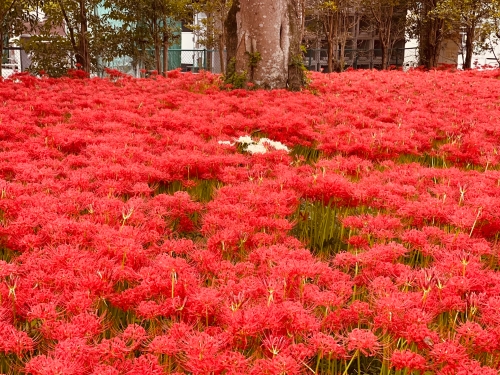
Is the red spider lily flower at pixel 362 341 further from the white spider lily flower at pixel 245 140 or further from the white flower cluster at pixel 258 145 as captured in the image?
the white spider lily flower at pixel 245 140

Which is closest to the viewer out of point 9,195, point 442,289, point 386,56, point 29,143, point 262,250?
point 442,289

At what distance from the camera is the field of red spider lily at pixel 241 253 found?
Result: 1816 millimetres

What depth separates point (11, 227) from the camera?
2.62 m

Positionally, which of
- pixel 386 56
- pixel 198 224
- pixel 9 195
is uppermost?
pixel 386 56

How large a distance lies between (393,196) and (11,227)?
227 centimetres

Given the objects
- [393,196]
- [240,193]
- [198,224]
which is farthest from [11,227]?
[393,196]

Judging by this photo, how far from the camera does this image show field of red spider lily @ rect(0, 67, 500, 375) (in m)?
1.82

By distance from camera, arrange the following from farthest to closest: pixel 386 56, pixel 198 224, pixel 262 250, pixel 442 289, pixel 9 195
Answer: pixel 386 56 < pixel 198 224 < pixel 9 195 < pixel 262 250 < pixel 442 289

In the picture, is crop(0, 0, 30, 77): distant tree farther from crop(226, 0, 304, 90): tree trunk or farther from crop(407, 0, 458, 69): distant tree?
crop(407, 0, 458, 69): distant tree

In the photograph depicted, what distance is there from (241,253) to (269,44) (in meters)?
6.52

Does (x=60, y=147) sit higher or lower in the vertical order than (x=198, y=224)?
higher

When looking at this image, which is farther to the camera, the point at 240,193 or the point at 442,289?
the point at 240,193

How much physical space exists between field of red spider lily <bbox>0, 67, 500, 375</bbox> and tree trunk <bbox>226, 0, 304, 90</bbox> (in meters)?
3.37

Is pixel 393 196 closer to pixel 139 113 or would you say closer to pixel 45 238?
pixel 45 238
